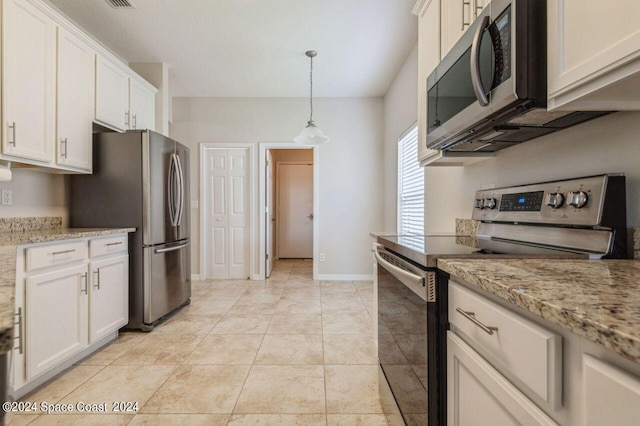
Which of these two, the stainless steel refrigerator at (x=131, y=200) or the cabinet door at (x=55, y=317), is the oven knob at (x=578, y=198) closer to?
the cabinet door at (x=55, y=317)

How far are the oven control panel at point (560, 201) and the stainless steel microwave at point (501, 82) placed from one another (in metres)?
0.24

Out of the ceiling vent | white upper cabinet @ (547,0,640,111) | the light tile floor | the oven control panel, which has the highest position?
the ceiling vent

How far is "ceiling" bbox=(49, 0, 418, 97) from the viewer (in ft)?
8.36

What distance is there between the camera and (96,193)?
261 cm

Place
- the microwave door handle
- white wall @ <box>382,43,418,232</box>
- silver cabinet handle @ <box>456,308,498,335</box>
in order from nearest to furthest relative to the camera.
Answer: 1. silver cabinet handle @ <box>456,308,498,335</box>
2. the microwave door handle
3. white wall @ <box>382,43,418,232</box>

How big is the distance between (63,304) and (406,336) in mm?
2116

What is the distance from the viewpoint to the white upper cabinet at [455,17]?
1329 millimetres

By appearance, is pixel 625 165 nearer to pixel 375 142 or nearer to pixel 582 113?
pixel 582 113

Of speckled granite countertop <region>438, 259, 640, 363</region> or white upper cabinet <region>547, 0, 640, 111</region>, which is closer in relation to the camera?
speckled granite countertop <region>438, 259, 640, 363</region>

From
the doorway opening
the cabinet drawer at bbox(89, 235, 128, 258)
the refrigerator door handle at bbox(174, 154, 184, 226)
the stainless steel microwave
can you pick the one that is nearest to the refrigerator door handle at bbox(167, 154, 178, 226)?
the refrigerator door handle at bbox(174, 154, 184, 226)

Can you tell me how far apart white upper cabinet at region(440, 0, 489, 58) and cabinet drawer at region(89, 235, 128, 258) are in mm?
2617

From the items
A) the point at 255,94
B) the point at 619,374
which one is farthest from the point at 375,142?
the point at 619,374

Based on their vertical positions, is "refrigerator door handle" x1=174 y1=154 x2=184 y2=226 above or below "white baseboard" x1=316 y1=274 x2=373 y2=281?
above

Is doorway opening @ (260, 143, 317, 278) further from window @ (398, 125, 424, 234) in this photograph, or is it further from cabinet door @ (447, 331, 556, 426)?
cabinet door @ (447, 331, 556, 426)
